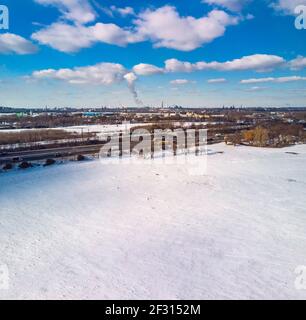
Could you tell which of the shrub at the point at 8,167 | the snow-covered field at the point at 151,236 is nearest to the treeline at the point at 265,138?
the snow-covered field at the point at 151,236

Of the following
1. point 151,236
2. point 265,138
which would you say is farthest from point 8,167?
point 265,138

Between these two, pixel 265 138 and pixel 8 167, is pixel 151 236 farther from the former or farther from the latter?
pixel 265 138

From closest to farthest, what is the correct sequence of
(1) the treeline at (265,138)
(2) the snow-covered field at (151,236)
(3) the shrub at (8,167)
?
(2) the snow-covered field at (151,236)
(3) the shrub at (8,167)
(1) the treeline at (265,138)

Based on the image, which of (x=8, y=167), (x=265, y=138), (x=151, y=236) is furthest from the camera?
(x=265, y=138)

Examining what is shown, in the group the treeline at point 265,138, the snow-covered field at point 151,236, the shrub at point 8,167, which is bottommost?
the snow-covered field at point 151,236

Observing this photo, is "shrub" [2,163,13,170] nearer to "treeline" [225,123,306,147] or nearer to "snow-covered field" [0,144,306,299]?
"snow-covered field" [0,144,306,299]

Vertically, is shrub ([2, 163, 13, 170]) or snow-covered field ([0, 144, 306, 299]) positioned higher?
shrub ([2, 163, 13, 170])

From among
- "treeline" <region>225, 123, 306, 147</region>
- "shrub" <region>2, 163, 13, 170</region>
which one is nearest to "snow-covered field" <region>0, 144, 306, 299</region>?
"shrub" <region>2, 163, 13, 170</region>

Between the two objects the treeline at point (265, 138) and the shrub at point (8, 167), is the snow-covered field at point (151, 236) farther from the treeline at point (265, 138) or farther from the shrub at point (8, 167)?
the treeline at point (265, 138)
